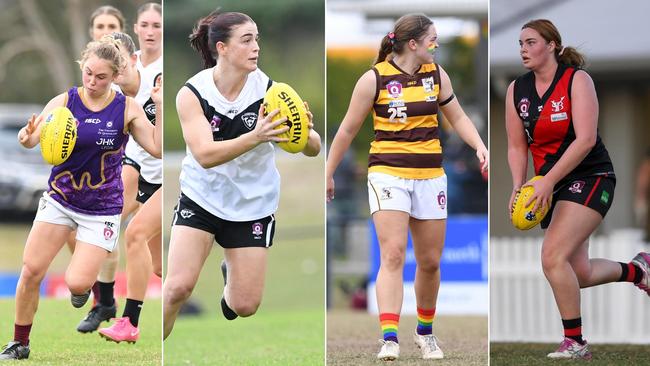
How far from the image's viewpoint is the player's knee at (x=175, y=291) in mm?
5848

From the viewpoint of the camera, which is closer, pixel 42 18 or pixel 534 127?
pixel 534 127

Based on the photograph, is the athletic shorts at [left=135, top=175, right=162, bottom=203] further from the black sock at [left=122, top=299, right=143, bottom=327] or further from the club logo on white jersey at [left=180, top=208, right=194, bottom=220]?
the club logo on white jersey at [left=180, top=208, right=194, bottom=220]

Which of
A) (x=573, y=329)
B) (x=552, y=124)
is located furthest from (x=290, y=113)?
(x=573, y=329)

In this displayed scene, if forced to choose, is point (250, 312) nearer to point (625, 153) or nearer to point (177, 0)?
point (177, 0)

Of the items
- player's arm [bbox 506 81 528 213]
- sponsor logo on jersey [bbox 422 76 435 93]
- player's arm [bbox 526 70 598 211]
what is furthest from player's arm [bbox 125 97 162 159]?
player's arm [bbox 526 70 598 211]

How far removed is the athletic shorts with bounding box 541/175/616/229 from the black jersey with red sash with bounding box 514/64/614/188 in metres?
0.04

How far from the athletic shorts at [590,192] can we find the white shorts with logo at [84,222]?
263cm

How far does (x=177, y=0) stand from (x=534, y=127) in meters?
4.03

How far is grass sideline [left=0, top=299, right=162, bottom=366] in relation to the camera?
631 centimetres

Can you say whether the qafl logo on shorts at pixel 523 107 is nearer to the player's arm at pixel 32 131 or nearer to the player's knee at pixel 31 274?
the player's arm at pixel 32 131

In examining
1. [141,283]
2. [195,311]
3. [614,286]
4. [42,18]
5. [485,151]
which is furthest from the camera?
[42,18]

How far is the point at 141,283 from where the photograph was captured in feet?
23.2

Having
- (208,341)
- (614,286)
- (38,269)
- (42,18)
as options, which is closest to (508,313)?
(614,286)

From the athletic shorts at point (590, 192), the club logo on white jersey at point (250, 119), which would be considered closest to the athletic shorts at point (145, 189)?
the club logo on white jersey at point (250, 119)
